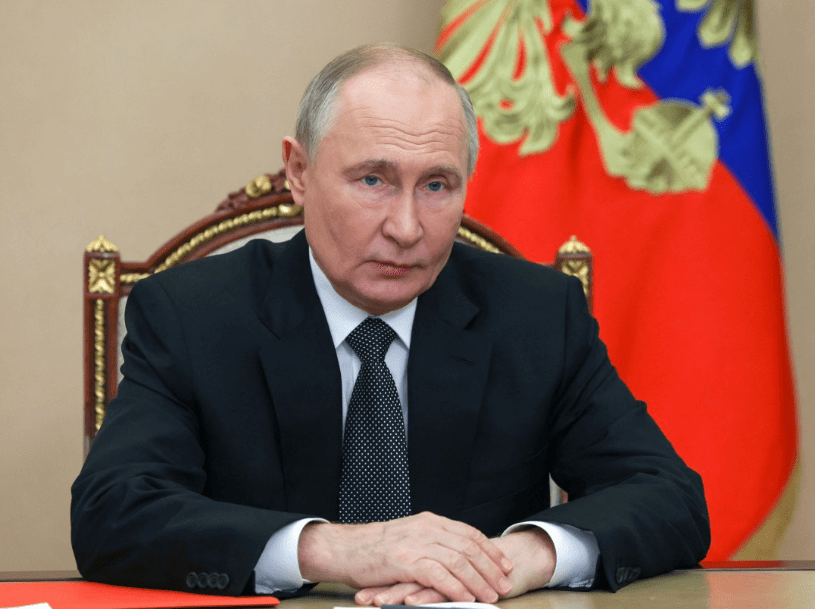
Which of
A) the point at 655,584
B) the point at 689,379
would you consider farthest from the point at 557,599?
the point at 689,379

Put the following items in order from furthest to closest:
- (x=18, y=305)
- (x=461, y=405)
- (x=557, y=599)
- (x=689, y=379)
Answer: (x=18, y=305), (x=689, y=379), (x=461, y=405), (x=557, y=599)

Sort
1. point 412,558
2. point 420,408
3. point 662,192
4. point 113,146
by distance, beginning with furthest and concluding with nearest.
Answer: point 113,146
point 662,192
point 420,408
point 412,558

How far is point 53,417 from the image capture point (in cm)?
277

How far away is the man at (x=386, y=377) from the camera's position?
55.7 inches

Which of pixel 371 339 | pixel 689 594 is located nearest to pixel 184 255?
pixel 371 339

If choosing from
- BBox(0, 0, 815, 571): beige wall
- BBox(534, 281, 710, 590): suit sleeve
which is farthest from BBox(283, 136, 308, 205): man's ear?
BBox(0, 0, 815, 571): beige wall

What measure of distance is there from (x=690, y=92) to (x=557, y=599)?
177 cm

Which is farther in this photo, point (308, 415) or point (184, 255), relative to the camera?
point (184, 255)

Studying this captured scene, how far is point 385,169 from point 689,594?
78 cm

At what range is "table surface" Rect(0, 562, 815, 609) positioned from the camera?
1.13 metres

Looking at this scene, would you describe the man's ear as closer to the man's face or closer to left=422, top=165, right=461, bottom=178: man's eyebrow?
the man's face

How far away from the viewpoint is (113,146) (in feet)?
9.16

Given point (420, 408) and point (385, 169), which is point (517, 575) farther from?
point (385, 169)

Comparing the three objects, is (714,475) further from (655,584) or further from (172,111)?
(172,111)
